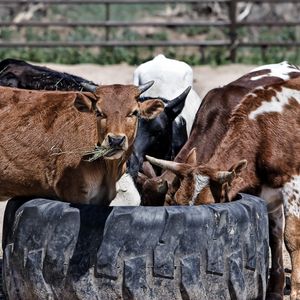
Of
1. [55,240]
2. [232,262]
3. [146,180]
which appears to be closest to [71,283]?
[55,240]

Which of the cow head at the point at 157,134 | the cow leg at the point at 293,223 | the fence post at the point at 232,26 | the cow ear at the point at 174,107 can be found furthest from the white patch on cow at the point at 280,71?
the fence post at the point at 232,26

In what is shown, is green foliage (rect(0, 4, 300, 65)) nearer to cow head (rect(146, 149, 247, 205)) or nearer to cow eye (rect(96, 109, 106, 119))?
cow head (rect(146, 149, 247, 205))

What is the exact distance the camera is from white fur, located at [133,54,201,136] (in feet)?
30.6

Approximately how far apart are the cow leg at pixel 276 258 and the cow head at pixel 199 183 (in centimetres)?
101

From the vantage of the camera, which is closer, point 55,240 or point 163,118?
point 55,240

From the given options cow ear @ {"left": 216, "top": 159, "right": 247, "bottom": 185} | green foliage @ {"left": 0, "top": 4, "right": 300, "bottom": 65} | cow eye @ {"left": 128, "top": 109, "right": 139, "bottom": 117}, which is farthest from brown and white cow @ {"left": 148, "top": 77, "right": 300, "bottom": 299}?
green foliage @ {"left": 0, "top": 4, "right": 300, "bottom": 65}

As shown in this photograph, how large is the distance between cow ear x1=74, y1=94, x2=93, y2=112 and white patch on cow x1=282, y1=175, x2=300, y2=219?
4.34 ft

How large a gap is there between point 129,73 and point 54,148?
966 cm

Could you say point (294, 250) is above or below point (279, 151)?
below

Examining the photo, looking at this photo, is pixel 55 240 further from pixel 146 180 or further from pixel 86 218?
pixel 146 180

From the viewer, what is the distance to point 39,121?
20.2 ft

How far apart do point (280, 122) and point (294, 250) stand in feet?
2.60

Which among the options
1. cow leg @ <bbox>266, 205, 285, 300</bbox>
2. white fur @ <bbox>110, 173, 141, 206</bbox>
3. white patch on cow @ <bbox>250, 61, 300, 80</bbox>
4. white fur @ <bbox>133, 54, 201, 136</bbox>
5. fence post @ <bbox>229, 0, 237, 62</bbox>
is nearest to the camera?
cow leg @ <bbox>266, 205, 285, 300</bbox>

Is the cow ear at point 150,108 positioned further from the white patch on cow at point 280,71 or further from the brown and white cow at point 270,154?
the white patch on cow at point 280,71
